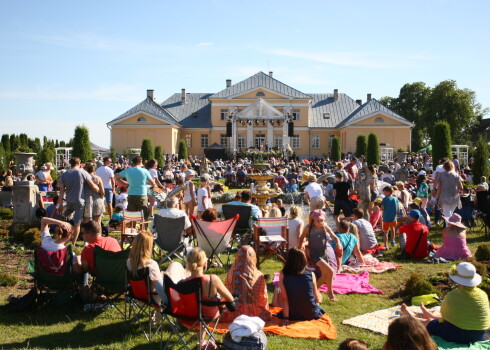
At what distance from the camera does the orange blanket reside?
199 inches

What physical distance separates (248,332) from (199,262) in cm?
81

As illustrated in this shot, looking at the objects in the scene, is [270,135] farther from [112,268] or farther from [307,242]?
[112,268]

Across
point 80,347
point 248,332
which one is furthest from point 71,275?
point 248,332

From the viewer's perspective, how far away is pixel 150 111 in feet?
158

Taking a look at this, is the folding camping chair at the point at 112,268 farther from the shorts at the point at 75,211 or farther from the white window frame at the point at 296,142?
the white window frame at the point at 296,142

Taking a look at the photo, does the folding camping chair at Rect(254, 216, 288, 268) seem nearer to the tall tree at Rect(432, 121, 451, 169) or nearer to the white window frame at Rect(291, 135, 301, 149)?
the tall tree at Rect(432, 121, 451, 169)

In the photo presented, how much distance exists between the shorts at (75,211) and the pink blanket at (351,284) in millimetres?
3667

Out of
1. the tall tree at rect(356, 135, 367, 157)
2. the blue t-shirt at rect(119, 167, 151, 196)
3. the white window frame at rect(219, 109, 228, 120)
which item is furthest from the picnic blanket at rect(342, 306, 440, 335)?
the white window frame at rect(219, 109, 228, 120)

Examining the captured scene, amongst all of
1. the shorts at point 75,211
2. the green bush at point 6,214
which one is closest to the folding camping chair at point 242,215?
the shorts at point 75,211

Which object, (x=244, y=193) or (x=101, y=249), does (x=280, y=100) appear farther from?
(x=101, y=249)

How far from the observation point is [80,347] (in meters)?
4.70

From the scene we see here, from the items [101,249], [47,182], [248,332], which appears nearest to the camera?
[248,332]

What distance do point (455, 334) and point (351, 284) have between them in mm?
2646

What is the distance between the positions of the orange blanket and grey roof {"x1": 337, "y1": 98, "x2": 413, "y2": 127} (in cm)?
4233
